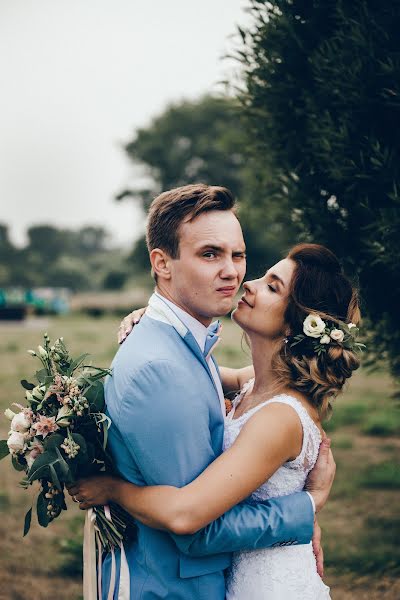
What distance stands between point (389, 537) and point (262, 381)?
13.1 ft

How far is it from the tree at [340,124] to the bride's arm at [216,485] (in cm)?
163

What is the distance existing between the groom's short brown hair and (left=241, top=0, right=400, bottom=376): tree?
1.35m

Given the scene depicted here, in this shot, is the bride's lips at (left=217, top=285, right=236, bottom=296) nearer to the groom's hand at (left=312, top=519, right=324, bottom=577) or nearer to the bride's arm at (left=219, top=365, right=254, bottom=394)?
the bride's arm at (left=219, top=365, right=254, bottom=394)

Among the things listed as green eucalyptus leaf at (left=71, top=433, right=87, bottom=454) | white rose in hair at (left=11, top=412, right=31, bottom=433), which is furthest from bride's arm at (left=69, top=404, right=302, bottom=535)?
white rose in hair at (left=11, top=412, right=31, bottom=433)

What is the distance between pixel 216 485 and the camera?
2.57 metres

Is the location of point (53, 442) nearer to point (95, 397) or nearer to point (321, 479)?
point (95, 397)

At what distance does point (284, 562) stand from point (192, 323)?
122 centimetres

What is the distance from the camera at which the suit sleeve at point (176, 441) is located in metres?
2.57

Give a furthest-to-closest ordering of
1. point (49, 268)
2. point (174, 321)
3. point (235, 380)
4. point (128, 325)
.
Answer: point (49, 268) < point (235, 380) < point (128, 325) < point (174, 321)

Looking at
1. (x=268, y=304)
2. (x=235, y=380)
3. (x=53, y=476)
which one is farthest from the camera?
(x=235, y=380)

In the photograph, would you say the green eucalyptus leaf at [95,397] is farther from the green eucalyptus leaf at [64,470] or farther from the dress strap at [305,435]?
the dress strap at [305,435]

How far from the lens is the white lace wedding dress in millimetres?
2947

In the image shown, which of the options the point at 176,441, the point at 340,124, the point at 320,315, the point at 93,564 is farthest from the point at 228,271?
the point at 340,124

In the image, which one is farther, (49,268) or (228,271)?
(49,268)
